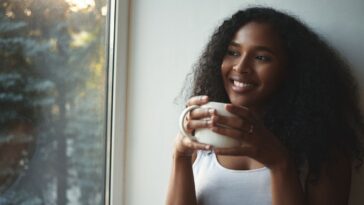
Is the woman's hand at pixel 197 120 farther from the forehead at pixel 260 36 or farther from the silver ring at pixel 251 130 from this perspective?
the forehead at pixel 260 36

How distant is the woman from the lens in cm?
88

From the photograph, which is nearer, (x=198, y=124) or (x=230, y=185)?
(x=198, y=124)

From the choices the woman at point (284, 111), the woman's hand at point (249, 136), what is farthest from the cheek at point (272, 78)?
the woman's hand at point (249, 136)

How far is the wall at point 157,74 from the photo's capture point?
3.73ft

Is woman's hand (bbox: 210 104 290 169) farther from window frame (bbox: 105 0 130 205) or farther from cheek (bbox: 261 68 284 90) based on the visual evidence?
window frame (bbox: 105 0 130 205)

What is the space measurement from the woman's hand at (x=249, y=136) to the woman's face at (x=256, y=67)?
0.14 metres

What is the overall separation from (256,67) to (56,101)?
20.2 inches

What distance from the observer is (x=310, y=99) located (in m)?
0.91

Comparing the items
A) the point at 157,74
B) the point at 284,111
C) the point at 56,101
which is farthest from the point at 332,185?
the point at 56,101

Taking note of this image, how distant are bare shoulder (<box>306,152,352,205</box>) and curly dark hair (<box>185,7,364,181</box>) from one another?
1 centimetres

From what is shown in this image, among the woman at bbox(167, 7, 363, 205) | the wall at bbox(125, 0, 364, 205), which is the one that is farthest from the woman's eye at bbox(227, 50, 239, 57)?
the wall at bbox(125, 0, 364, 205)

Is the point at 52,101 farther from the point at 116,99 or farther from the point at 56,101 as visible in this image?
the point at 116,99

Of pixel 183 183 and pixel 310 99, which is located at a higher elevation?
pixel 310 99

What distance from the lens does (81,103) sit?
46.6 inches
